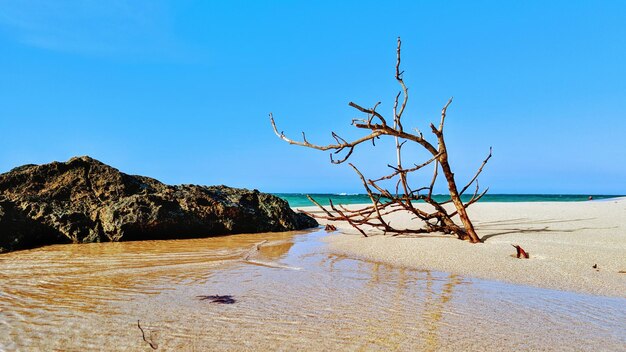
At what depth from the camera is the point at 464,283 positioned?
9.52 feet

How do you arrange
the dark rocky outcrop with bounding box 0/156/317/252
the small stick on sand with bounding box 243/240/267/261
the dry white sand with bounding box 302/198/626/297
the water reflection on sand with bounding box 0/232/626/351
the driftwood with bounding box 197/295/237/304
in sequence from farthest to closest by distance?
the dark rocky outcrop with bounding box 0/156/317/252
the small stick on sand with bounding box 243/240/267/261
the dry white sand with bounding box 302/198/626/297
the driftwood with bounding box 197/295/237/304
the water reflection on sand with bounding box 0/232/626/351

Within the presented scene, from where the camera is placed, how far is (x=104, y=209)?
18.5ft

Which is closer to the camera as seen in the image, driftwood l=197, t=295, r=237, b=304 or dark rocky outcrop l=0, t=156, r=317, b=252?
driftwood l=197, t=295, r=237, b=304

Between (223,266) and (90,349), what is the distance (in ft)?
6.24

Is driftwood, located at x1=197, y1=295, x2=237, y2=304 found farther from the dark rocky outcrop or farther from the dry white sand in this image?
the dark rocky outcrop

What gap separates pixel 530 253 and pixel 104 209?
545 cm

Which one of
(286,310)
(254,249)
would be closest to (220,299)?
(286,310)

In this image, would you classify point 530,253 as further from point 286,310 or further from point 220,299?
point 220,299

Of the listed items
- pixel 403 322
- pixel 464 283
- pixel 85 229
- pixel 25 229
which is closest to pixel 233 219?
pixel 85 229

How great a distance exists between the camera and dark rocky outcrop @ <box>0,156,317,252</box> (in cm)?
512

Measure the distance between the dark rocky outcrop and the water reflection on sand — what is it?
5.68ft

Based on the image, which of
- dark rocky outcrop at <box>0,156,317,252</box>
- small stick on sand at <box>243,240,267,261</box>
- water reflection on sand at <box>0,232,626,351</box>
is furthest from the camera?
dark rocky outcrop at <box>0,156,317,252</box>

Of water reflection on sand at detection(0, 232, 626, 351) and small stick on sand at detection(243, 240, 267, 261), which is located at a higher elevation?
small stick on sand at detection(243, 240, 267, 261)

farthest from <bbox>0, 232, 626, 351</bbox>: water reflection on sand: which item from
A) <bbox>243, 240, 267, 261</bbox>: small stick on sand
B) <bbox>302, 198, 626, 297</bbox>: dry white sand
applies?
<bbox>243, 240, 267, 261</bbox>: small stick on sand
